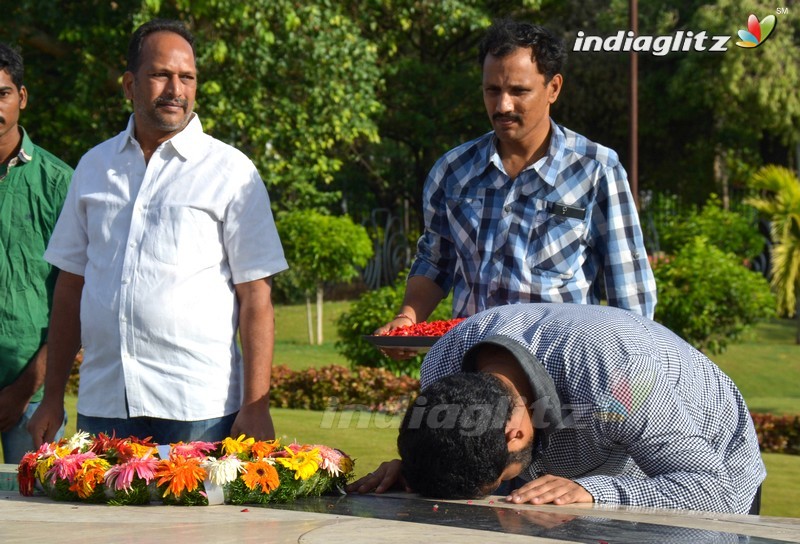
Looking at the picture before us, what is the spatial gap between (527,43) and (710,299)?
9.33 meters

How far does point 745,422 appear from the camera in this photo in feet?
10.8

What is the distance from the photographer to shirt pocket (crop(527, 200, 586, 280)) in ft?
12.5

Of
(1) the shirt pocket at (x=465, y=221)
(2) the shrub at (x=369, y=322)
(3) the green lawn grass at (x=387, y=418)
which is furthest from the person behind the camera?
(2) the shrub at (x=369, y=322)

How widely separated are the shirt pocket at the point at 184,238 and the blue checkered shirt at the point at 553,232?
2.94 ft

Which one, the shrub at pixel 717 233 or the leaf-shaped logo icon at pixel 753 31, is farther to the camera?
the leaf-shaped logo icon at pixel 753 31

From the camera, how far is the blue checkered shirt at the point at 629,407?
2975 millimetres

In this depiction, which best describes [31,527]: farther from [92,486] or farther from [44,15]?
[44,15]

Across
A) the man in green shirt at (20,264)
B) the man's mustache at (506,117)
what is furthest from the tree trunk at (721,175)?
the man in green shirt at (20,264)

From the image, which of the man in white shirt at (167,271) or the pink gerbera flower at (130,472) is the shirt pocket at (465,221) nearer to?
the man in white shirt at (167,271)

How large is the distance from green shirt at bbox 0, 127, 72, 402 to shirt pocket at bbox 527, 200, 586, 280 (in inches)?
72.6

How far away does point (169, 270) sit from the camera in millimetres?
3572

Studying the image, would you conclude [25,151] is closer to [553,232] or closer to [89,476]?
[89,476]

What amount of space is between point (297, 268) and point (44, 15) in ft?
21.5

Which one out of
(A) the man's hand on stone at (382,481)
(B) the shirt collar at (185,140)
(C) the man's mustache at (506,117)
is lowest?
(A) the man's hand on stone at (382,481)
